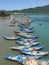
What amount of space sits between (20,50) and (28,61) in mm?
6902

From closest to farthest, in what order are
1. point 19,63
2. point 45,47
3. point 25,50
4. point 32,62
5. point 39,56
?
point 32,62
point 19,63
point 39,56
point 25,50
point 45,47

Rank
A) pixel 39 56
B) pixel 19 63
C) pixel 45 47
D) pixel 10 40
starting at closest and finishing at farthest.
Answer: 1. pixel 19 63
2. pixel 39 56
3. pixel 45 47
4. pixel 10 40

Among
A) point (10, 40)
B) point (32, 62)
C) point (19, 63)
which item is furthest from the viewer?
point (10, 40)

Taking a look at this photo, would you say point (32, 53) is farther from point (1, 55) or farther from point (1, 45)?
point (1, 45)

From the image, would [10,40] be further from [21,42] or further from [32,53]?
[32,53]

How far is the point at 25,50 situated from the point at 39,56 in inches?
115

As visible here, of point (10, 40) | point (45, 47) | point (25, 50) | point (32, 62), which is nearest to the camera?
point (32, 62)

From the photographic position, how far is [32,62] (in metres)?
23.1

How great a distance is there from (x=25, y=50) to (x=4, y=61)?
4.45 meters

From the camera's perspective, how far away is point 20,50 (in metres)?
30.2

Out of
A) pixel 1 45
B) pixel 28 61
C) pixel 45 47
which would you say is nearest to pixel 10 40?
pixel 1 45

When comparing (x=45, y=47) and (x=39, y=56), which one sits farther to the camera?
(x=45, y=47)

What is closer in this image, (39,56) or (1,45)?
(39,56)

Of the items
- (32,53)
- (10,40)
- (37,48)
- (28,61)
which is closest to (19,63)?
(28,61)
